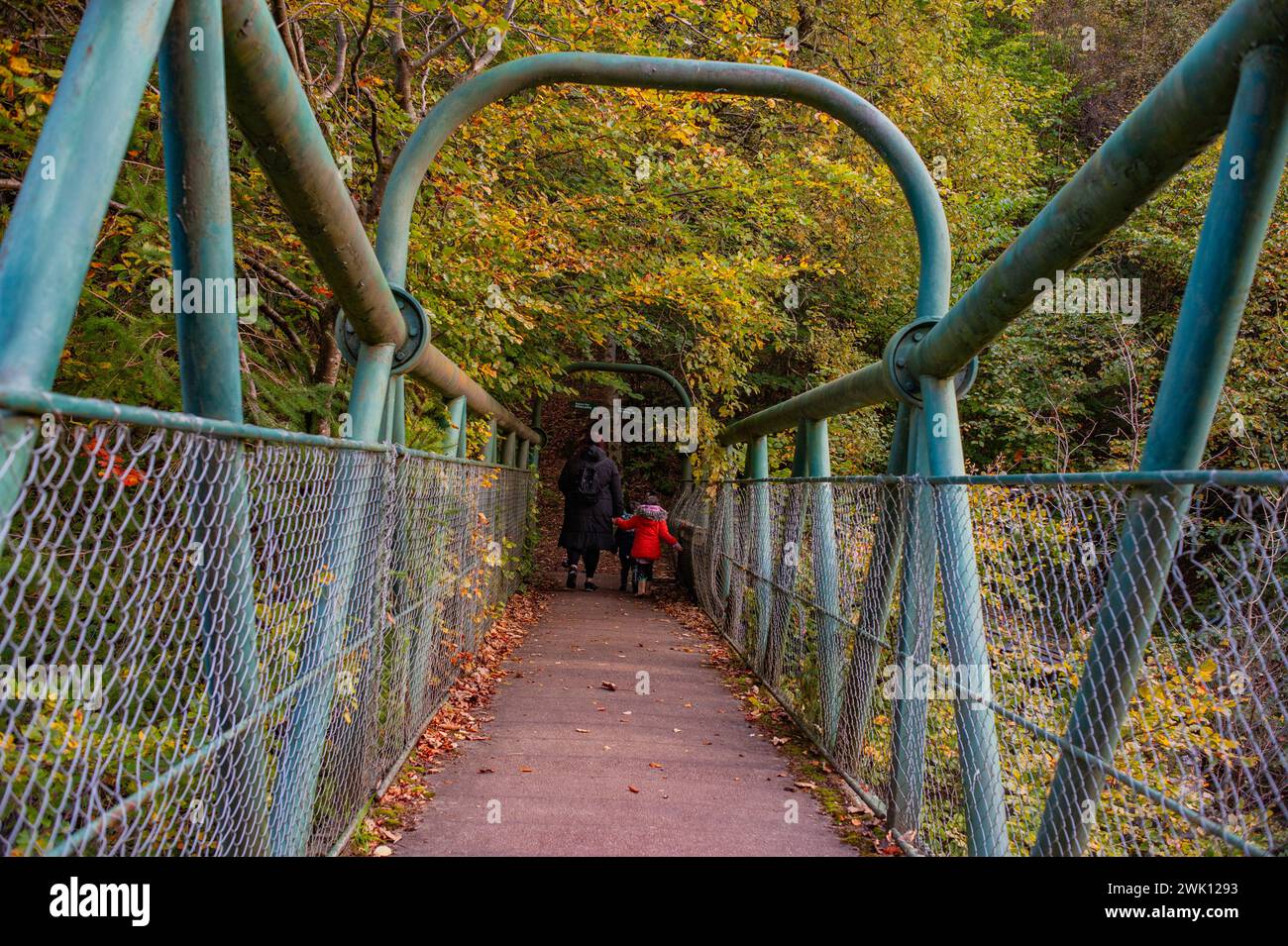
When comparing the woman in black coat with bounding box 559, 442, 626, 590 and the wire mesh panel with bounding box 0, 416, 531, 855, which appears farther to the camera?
the woman in black coat with bounding box 559, 442, 626, 590

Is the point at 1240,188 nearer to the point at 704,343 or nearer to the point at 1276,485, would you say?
the point at 1276,485

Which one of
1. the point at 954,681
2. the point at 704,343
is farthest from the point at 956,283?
the point at 954,681

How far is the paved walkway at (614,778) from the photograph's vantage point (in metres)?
4.48

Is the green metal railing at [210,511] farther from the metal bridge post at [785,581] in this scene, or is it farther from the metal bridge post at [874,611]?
the metal bridge post at [785,581]

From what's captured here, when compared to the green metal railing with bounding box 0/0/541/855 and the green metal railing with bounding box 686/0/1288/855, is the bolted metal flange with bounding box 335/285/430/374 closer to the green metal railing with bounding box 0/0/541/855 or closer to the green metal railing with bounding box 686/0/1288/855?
the green metal railing with bounding box 0/0/541/855

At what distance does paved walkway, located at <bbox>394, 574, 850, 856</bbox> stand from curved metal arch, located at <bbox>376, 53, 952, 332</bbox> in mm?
2723

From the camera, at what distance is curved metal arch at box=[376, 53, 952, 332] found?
5.73 m

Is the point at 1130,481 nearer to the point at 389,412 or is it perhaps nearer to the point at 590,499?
the point at 389,412

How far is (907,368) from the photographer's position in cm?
526

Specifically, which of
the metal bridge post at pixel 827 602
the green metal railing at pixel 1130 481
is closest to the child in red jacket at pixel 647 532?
the metal bridge post at pixel 827 602

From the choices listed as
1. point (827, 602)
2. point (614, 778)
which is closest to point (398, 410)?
point (614, 778)

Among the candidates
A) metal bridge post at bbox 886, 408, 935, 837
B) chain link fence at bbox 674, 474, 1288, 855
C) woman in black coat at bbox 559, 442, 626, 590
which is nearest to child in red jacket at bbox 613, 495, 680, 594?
woman in black coat at bbox 559, 442, 626, 590

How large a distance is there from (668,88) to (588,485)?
27.7 feet

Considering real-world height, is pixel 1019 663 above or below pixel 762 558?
below
